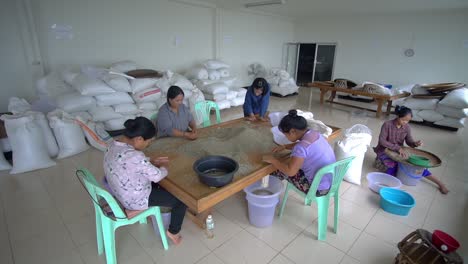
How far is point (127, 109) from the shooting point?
391cm

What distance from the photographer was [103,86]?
3664 millimetres

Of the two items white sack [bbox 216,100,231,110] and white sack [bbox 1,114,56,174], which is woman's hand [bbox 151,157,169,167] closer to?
white sack [bbox 1,114,56,174]

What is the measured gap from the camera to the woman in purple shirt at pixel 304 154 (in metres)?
1.58

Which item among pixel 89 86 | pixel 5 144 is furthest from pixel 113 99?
pixel 5 144

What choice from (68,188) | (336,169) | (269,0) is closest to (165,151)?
(336,169)

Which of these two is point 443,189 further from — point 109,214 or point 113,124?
point 113,124

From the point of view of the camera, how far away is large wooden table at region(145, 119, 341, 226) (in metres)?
1.28

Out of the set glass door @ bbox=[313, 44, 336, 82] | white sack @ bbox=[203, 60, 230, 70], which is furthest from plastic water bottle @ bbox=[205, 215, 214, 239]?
glass door @ bbox=[313, 44, 336, 82]

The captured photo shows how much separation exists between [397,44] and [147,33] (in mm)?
7073

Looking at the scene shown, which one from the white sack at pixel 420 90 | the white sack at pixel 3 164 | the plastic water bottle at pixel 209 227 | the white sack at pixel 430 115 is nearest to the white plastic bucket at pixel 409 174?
the plastic water bottle at pixel 209 227

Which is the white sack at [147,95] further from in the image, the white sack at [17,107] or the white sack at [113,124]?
the white sack at [17,107]

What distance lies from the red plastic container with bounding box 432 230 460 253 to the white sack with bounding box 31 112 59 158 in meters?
4.06

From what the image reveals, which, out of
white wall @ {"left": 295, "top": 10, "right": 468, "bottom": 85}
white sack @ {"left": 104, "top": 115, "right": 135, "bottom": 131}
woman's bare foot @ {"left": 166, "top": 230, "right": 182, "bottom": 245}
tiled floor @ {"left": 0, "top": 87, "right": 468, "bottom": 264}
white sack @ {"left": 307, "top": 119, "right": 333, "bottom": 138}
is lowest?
tiled floor @ {"left": 0, "top": 87, "right": 468, "bottom": 264}

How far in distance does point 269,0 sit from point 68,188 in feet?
17.3
